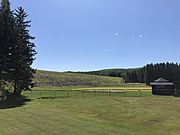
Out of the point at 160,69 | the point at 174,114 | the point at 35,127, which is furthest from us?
the point at 160,69

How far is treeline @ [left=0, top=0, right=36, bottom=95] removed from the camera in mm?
51625

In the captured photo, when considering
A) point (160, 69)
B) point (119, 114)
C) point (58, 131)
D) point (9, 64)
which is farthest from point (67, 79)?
point (58, 131)

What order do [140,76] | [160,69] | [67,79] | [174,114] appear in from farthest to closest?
[140,76] < [160,69] < [67,79] < [174,114]

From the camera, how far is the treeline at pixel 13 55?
51625 mm

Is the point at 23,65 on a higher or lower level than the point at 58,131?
higher

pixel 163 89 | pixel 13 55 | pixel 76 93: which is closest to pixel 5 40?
pixel 13 55

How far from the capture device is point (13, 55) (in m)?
52.1

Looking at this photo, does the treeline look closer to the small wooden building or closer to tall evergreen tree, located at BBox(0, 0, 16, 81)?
tall evergreen tree, located at BBox(0, 0, 16, 81)

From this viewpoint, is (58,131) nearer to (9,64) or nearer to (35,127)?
(35,127)

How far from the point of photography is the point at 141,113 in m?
30.7

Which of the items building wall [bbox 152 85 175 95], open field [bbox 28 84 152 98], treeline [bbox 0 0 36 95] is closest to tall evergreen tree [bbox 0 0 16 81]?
treeline [bbox 0 0 36 95]

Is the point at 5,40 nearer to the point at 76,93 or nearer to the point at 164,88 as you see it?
the point at 76,93

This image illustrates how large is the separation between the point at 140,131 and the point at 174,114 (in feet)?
29.8

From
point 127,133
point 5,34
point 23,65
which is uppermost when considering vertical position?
point 5,34
